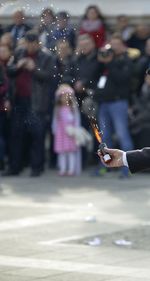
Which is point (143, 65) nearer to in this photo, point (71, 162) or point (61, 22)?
point (61, 22)

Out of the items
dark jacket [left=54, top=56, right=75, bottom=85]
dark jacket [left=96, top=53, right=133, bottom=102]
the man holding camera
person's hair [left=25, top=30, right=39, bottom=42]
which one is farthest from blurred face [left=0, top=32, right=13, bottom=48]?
dark jacket [left=96, top=53, right=133, bottom=102]

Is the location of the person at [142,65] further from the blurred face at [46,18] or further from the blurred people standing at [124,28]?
the blurred face at [46,18]

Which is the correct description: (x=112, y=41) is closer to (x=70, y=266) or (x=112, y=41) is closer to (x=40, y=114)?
(x=40, y=114)

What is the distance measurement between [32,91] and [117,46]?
153cm

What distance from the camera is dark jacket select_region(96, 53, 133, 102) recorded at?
1733cm

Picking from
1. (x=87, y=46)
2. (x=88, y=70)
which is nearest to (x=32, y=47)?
(x=87, y=46)

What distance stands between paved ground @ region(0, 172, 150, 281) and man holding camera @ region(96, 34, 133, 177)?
0.70m

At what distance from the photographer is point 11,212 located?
47.1ft

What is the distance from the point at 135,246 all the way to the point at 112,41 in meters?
6.21

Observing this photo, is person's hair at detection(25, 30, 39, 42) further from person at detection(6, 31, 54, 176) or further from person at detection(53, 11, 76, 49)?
person at detection(53, 11, 76, 49)

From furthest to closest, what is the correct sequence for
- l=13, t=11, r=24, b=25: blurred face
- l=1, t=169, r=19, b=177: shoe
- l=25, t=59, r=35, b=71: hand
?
l=13, t=11, r=24, b=25: blurred face < l=1, t=169, r=19, b=177: shoe < l=25, t=59, r=35, b=71: hand

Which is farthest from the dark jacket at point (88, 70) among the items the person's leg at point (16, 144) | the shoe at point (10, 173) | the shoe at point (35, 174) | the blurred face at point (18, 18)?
the shoe at point (10, 173)

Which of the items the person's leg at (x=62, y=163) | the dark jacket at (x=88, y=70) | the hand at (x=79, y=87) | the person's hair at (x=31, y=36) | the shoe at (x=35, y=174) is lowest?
the shoe at (x=35, y=174)

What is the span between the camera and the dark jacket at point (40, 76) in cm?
→ 1759
